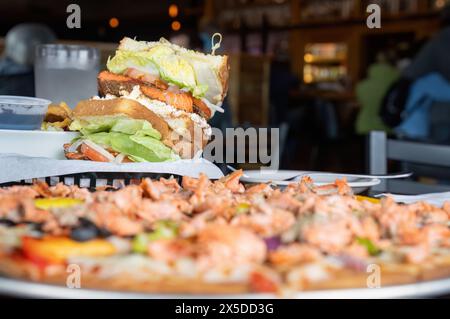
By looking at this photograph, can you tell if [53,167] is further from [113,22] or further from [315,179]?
[113,22]

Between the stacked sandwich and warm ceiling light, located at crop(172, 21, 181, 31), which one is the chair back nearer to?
the stacked sandwich


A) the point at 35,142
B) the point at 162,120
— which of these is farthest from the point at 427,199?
the point at 35,142

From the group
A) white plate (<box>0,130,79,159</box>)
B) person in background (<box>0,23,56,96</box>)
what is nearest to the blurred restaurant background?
person in background (<box>0,23,56,96</box>)

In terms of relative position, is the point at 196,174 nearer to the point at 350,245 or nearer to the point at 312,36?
the point at 350,245

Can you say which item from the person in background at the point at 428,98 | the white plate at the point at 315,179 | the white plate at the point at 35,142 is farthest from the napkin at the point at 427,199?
the person in background at the point at 428,98

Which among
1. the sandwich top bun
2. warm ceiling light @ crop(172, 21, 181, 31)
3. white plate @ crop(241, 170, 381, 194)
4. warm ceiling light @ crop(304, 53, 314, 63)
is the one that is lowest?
white plate @ crop(241, 170, 381, 194)

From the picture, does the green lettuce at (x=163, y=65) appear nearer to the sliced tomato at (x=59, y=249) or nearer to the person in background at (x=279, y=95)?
the sliced tomato at (x=59, y=249)
